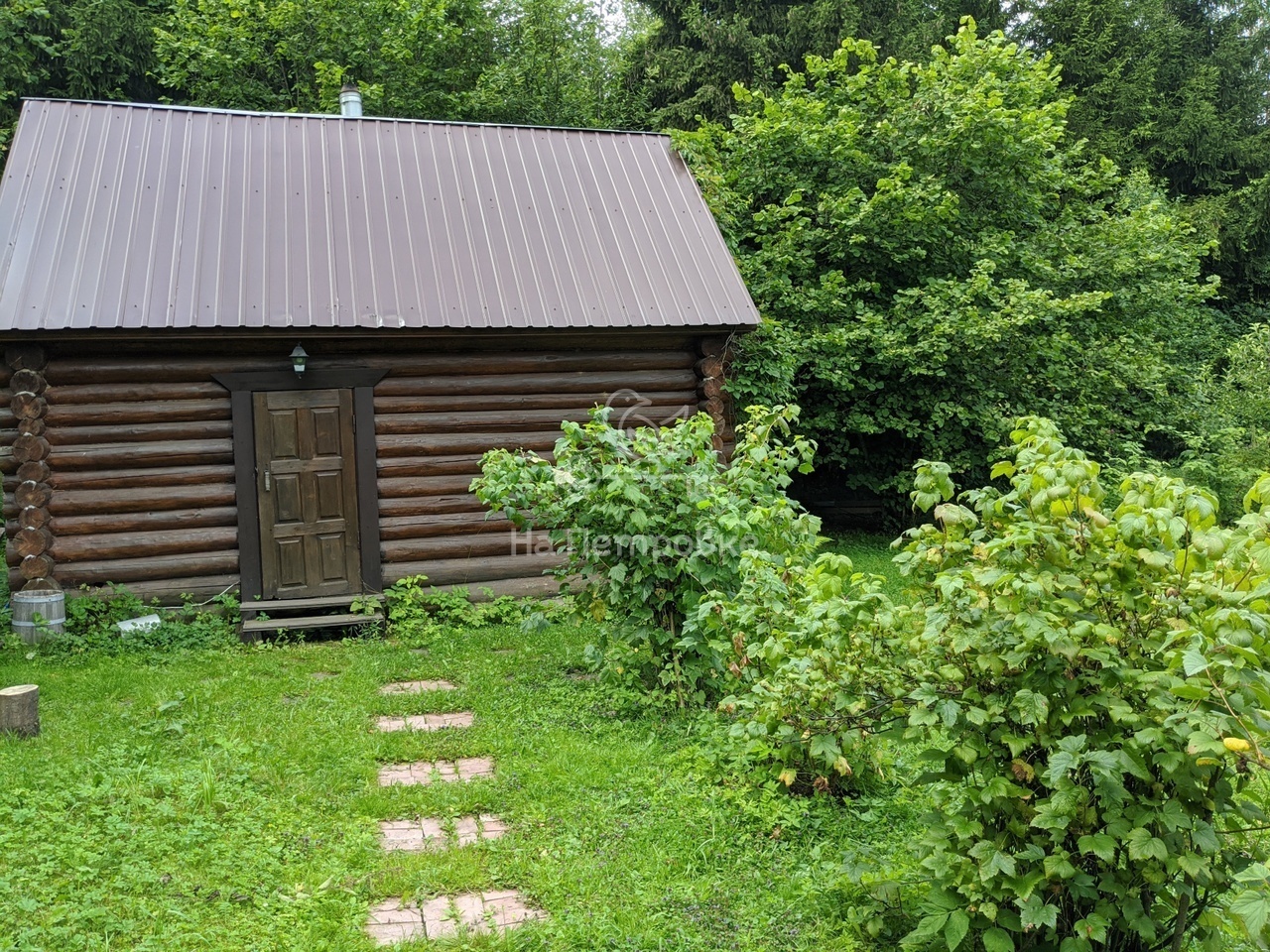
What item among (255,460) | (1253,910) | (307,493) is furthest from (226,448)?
(1253,910)

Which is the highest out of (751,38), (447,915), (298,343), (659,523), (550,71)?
(550,71)

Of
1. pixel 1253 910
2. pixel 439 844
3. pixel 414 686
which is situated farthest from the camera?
pixel 414 686

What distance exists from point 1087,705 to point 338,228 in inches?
322

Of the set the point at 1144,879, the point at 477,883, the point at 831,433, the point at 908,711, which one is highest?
the point at 831,433

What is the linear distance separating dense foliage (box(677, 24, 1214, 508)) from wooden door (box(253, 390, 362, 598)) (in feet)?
16.3

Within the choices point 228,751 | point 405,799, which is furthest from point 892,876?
point 228,751

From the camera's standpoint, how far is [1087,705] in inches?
114

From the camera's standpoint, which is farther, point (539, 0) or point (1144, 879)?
point (539, 0)

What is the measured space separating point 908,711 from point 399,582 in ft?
20.6

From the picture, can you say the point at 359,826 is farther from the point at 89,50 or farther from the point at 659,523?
the point at 89,50

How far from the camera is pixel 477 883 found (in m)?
4.08

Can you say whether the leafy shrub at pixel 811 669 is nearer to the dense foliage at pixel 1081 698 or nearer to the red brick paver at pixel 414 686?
the dense foliage at pixel 1081 698

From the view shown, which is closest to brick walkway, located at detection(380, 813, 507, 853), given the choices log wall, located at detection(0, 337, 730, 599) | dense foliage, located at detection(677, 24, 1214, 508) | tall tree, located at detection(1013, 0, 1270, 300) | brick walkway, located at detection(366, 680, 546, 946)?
brick walkway, located at detection(366, 680, 546, 946)

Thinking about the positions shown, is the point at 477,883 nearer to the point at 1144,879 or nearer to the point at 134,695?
the point at 1144,879
